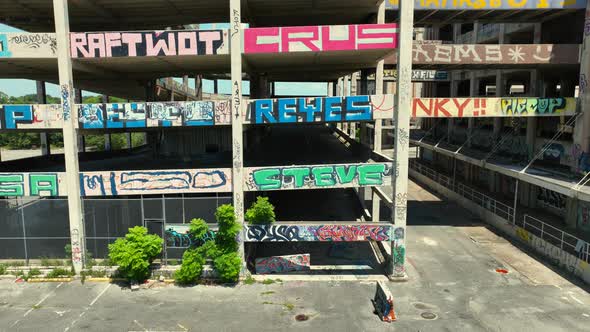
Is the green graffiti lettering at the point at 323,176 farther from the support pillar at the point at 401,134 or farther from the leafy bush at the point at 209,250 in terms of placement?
the leafy bush at the point at 209,250

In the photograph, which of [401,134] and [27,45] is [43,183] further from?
[401,134]

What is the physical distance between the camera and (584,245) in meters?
24.6

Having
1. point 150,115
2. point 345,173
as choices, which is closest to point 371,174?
point 345,173

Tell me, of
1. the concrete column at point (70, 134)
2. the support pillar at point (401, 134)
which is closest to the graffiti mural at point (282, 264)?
the support pillar at point (401, 134)

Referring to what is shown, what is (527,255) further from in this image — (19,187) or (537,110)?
(19,187)

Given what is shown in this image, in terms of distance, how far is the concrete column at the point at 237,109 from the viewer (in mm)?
22953

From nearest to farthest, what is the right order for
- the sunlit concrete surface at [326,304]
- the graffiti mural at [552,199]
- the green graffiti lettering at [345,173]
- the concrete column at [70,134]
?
the sunlit concrete surface at [326,304], the concrete column at [70,134], the green graffiti lettering at [345,173], the graffiti mural at [552,199]

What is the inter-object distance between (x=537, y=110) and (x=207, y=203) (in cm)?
2645

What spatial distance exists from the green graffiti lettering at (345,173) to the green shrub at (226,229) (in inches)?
280

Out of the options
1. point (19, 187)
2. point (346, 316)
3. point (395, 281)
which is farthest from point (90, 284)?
point (395, 281)

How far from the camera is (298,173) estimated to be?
24281 millimetres

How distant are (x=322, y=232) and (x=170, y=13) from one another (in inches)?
791

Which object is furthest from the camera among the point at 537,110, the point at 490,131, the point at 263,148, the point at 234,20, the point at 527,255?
the point at 490,131

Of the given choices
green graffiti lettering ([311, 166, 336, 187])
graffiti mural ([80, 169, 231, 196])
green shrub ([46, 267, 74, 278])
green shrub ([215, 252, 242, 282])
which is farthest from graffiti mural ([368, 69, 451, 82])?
green shrub ([46, 267, 74, 278])
